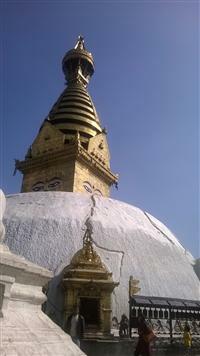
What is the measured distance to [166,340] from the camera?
877 centimetres

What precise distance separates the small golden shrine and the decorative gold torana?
11508 mm

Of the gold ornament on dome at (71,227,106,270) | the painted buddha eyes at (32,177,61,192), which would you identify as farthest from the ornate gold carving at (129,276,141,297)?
the painted buddha eyes at (32,177,61,192)

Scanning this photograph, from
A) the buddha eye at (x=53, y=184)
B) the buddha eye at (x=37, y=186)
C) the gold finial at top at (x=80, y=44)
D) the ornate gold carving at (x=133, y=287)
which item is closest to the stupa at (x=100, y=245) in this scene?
the ornate gold carving at (x=133, y=287)

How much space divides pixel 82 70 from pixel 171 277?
2379 cm

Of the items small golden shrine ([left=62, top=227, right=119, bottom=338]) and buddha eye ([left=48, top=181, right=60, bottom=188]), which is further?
buddha eye ([left=48, top=181, right=60, bottom=188])

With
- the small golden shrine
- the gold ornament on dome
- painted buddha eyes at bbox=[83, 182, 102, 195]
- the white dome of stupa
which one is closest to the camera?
the small golden shrine

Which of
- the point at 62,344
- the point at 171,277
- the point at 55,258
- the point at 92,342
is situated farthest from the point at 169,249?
the point at 62,344

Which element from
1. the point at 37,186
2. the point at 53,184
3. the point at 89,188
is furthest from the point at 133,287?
the point at 37,186

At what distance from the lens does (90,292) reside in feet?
30.6

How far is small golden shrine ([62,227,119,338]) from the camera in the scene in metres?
9.05

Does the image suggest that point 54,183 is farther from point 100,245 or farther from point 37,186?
point 100,245

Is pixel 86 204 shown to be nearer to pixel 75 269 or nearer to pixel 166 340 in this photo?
pixel 75 269

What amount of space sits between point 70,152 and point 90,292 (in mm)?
13971

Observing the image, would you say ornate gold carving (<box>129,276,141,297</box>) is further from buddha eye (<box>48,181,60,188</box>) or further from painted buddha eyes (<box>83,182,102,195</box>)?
buddha eye (<box>48,181,60,188</box>)
